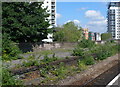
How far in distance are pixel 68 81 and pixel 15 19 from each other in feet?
59.3

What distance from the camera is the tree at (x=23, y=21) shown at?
86.5 ft

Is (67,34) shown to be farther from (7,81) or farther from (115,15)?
(7,81)

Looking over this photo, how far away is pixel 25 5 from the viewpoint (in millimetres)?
27844

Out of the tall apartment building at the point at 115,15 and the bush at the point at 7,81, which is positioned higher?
the tall apartment building at the point at 115,15

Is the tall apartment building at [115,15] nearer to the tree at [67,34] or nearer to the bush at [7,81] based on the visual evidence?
the tree at [67,34]

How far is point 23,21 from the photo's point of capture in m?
27.0

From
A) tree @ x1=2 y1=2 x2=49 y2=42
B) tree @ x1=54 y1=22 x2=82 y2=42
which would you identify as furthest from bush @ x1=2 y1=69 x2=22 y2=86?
tree @ x1=54 y1=22 x2=82 y2=42

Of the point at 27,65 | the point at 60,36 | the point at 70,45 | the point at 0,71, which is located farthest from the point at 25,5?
the point at 60,36

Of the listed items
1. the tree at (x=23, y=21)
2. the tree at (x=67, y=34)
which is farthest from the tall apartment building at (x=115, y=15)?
the tree at (x=23, y=21)

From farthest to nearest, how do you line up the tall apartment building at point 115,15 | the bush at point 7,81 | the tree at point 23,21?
1. the tall apartment building at point 115,15
2. the tree at point 23,21
3. the bush at point 7,81

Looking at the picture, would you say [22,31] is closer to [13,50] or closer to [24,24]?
[24,24]

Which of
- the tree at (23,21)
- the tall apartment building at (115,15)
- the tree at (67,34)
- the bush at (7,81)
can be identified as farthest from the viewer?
the tall apartment building at (115,15)

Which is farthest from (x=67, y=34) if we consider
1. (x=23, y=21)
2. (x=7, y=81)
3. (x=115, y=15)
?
(x=7, y=81)

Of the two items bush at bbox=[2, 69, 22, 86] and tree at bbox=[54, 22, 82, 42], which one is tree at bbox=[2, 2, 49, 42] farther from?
tree at bbox=[54, 22, 82, 42]
